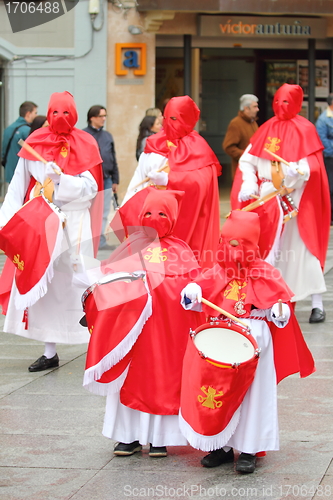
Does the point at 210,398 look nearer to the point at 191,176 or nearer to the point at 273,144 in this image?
the point at 191,176

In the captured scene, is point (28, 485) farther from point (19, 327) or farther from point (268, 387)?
point (19, 327)

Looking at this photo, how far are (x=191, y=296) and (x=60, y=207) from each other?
2.25 meters

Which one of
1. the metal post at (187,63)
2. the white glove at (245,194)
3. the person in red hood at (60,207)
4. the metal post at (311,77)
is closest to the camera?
the person in red hood at (60,207)

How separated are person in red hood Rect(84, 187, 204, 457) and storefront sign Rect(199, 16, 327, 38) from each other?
11.1 metres

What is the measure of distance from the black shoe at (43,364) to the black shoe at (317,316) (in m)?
2.48

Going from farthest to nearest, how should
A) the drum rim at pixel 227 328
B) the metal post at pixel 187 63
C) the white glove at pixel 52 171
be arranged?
the metal post at pixel 187 63, the white glove at pixel 52 171, the drum rim at pixel 227 328

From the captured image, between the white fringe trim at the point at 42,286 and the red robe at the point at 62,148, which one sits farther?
the red robe at the point at 62,148

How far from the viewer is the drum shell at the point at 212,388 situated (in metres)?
4.18

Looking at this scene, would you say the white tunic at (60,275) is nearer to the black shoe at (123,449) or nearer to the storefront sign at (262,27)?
the black shoe at (123,449)

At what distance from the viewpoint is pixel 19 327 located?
6.41m

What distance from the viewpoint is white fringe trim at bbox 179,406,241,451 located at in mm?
4324

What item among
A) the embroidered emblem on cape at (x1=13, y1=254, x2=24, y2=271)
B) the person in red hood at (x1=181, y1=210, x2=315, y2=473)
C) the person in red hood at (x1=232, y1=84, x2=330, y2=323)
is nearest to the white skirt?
the person in red hood at (x1=232, y1=84, x2=330, y2=323)

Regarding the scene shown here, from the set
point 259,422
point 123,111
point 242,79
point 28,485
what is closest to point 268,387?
point 259,422

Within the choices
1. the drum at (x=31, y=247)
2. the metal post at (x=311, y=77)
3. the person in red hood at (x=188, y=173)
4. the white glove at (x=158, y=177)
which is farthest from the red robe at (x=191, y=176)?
the metal post at (x=311, y=77)
